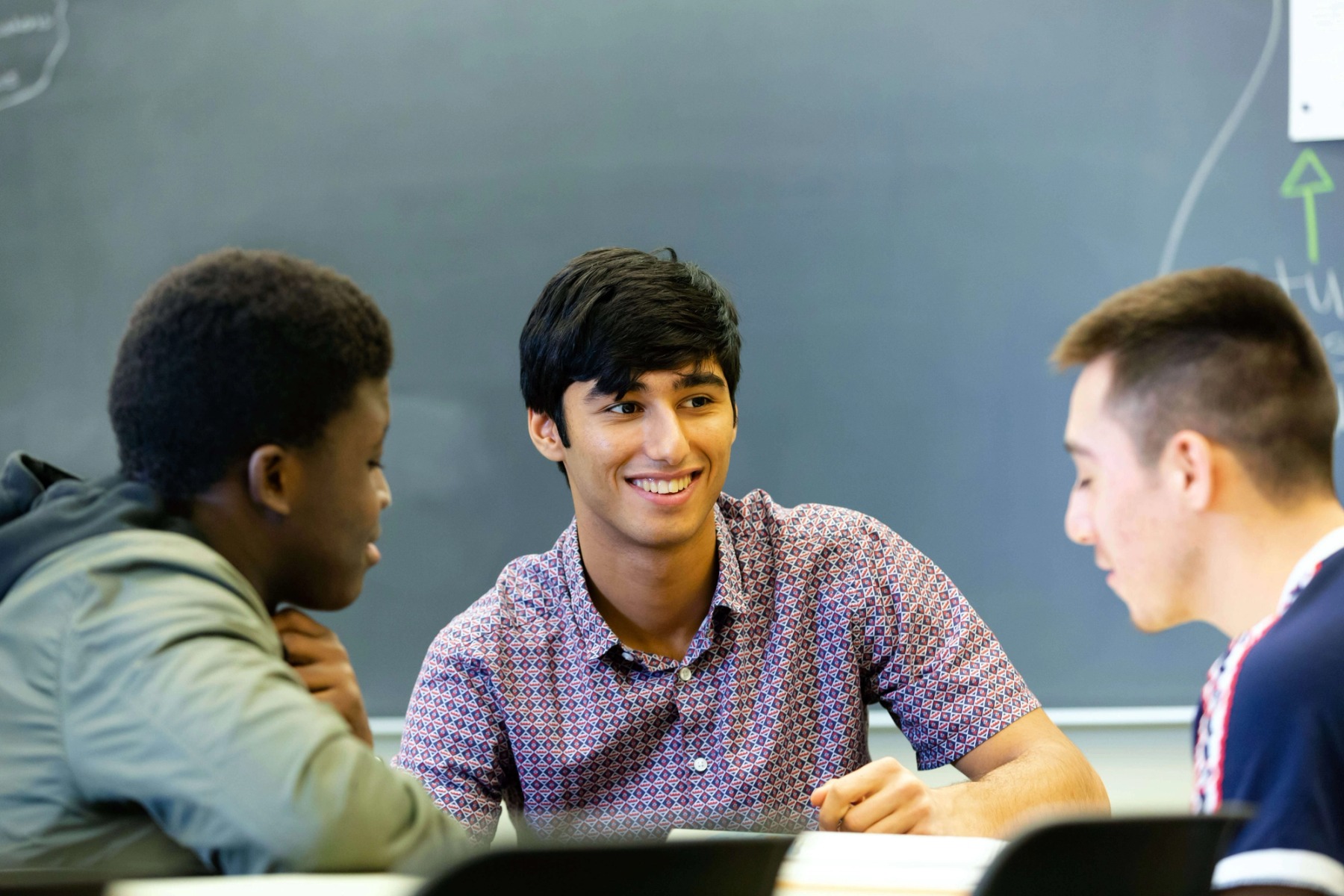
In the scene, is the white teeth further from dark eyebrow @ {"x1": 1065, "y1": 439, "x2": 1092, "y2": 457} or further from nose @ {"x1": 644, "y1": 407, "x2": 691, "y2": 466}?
dark eyebrow @ {"x1": 1065, "y1": 439, "x2": 1092, "y2": 457}

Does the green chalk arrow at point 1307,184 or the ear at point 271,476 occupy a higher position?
the green chalk arrow at point 1307,184

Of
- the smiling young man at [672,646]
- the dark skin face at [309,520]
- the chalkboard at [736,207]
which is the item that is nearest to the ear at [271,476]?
the dark skin face at [309,520]

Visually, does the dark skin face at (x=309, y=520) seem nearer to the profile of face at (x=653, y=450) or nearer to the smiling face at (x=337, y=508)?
the smiling face at (x=337, y=508)

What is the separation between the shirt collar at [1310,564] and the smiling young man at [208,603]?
2.26 feet

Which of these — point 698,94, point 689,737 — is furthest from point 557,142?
point 689,737

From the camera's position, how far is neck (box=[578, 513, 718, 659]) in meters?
1.65

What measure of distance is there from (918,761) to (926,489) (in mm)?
738

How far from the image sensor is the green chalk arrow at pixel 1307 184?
2295mm

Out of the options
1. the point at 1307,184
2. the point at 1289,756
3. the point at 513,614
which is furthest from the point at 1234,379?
the point at 1307,184

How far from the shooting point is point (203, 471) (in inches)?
25.3

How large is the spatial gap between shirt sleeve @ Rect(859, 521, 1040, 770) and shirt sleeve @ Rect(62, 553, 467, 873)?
3.74ft

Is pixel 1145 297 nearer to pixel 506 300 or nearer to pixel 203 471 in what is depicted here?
pixel 203 471

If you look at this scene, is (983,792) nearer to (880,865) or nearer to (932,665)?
(932,665)

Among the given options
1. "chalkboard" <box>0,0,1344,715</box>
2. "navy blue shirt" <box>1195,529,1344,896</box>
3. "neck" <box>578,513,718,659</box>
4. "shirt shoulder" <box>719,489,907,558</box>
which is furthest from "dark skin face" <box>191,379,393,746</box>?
"chalkboard" <box>0,0,1344,715</box>
